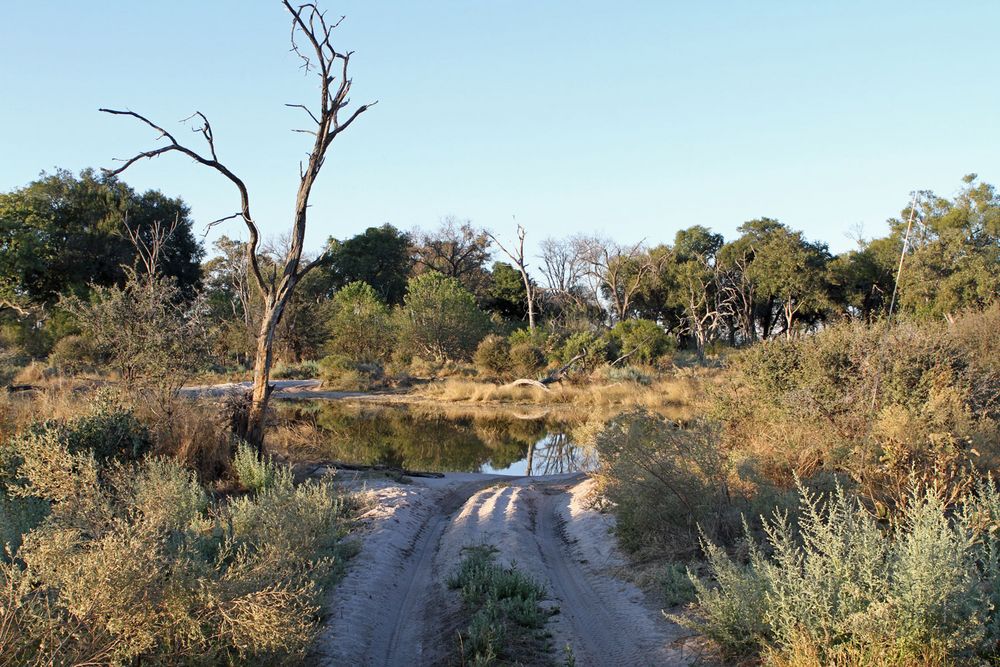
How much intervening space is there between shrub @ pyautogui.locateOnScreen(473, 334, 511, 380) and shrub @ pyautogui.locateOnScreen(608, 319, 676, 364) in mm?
5188

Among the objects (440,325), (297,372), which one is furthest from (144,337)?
(440,325)

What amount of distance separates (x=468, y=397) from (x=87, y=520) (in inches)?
1045

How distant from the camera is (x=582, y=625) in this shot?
→ 715cm

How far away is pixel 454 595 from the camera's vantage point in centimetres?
773

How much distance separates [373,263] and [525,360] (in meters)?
27.4

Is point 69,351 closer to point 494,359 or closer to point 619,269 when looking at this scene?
point 494,359

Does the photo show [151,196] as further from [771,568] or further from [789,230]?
[771,568]

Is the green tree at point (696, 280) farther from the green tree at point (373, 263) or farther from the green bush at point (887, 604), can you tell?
the green bush at point (887, 604)

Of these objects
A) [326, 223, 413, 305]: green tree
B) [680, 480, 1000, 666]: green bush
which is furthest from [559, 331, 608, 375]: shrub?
[680, 480, 1000, 666]: green bush

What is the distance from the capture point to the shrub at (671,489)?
29.0 ft

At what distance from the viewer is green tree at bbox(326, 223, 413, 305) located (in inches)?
2387

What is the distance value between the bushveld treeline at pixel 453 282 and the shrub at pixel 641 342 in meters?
0.18

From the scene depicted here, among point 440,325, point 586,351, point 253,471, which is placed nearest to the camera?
point 253,471

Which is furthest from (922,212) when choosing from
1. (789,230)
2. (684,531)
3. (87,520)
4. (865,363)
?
(87,520)
